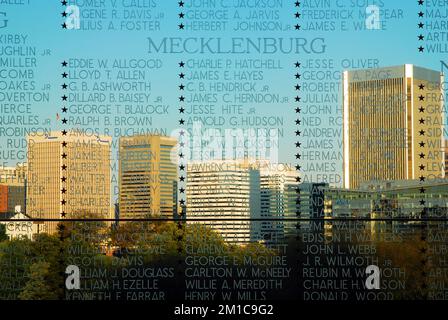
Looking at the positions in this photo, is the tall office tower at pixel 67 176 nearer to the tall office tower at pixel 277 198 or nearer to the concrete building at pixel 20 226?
the concrete building at pixel 20 226

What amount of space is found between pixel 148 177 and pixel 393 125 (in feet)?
8.61

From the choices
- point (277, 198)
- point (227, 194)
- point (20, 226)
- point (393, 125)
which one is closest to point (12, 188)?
point (20, 226)

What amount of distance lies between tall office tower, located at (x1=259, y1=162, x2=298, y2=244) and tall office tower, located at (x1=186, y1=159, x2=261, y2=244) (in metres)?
0.08

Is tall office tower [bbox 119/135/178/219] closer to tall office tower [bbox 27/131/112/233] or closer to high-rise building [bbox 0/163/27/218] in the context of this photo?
tall office tower [bbox 27/131/112/233]

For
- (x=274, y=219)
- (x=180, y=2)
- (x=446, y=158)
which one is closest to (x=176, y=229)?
(x=274, y=219)

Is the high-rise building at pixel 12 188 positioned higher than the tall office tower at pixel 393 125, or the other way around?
the tall office tower at pixel 393 125

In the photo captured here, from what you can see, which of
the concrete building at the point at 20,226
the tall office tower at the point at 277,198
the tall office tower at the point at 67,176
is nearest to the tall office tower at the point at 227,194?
the tall office tower at the point at 277,198

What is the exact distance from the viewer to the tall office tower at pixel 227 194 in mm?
8070

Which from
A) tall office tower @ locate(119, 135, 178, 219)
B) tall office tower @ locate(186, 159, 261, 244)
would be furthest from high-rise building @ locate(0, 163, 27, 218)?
Result: tall office tower @ locate(186, 159, 261, 244)

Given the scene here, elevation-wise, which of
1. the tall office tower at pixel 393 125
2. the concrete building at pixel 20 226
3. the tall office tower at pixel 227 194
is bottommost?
the concrete building at pixel 20 226

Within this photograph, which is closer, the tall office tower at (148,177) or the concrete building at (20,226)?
the concrete building at (20,226)

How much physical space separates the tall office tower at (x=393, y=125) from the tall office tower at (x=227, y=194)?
100 cm
